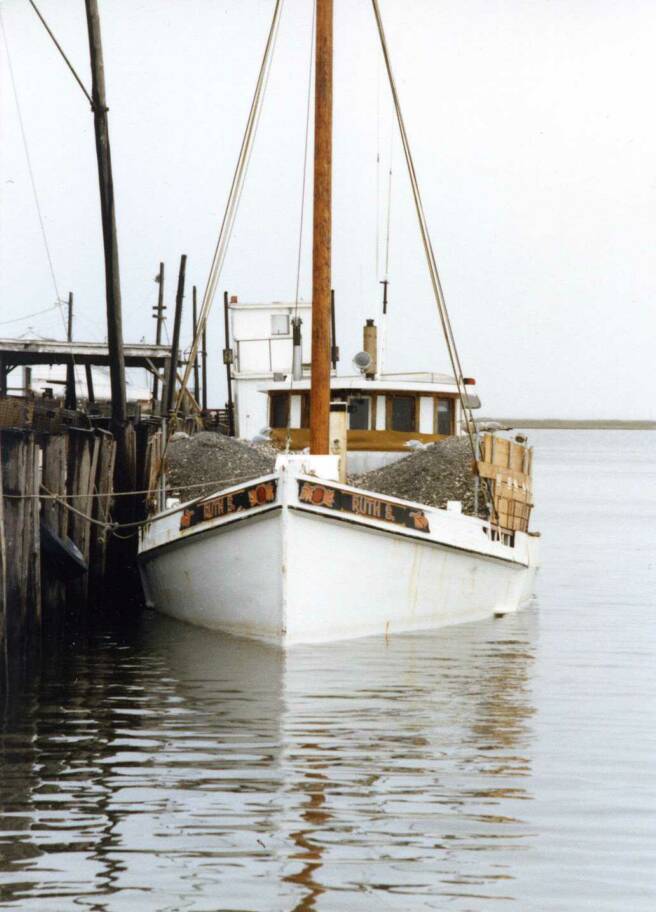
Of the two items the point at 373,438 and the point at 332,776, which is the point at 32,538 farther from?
the point at 373,438

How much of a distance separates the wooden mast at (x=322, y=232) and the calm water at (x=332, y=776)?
2.78 metres

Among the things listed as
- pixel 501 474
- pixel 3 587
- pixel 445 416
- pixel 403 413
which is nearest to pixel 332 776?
pixel 3 587

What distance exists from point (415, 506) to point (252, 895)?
833cm

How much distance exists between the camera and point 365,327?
946 inches

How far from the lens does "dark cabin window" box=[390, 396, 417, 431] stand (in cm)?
2289

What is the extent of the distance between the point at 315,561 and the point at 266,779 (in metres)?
5.00

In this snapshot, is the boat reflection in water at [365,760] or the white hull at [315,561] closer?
the boat reflection in water at [365,760]

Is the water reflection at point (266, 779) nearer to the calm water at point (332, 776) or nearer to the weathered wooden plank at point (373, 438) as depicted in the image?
the calm water at point (332, 776)

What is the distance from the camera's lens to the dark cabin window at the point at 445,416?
23.3 metres

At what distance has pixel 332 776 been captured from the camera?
9.98 metres

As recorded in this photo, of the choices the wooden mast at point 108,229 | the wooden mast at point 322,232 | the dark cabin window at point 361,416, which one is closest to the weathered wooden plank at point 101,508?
the wooden mast at point 108,229

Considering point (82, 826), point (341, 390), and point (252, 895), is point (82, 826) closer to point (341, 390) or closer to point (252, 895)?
point (252, 895)

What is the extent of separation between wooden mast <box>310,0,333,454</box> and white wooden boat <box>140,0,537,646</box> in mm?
16

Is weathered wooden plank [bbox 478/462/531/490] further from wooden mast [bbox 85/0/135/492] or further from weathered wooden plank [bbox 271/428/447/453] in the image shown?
wooden mast [bbox 85/0/135/492]
